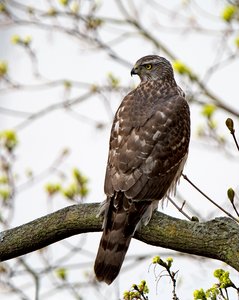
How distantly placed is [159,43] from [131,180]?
435 centimetres

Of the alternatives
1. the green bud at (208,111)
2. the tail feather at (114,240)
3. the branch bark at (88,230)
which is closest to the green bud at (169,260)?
the branch bark at (88,230)

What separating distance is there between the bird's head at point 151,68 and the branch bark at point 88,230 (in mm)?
2000

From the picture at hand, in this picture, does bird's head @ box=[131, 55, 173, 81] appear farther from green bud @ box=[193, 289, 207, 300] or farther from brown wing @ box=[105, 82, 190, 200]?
green bud @ box=[193, 289, 207, 300]

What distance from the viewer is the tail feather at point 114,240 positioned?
5.35 meters

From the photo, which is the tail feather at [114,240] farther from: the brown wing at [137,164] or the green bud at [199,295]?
the green bud at [199,295]

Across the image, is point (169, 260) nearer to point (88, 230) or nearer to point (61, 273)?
point (88, 230)

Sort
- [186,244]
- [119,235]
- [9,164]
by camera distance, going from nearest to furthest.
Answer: [186,244], [119,235], [9,164]

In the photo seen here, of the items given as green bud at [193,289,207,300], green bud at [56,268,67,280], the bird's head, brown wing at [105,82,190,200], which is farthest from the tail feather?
green bud at [56,268,67,280]

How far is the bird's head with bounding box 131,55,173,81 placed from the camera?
23.0 ft

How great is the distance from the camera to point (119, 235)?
5387 millimetres

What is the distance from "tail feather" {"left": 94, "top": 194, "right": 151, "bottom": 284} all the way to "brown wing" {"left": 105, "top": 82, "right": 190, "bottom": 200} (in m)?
0.12

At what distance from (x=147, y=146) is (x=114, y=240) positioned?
0.69 meters

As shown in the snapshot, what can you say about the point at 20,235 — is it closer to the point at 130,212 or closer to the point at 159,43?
the point at 130,212

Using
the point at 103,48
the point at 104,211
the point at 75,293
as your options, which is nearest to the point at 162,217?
the point at 104,211
